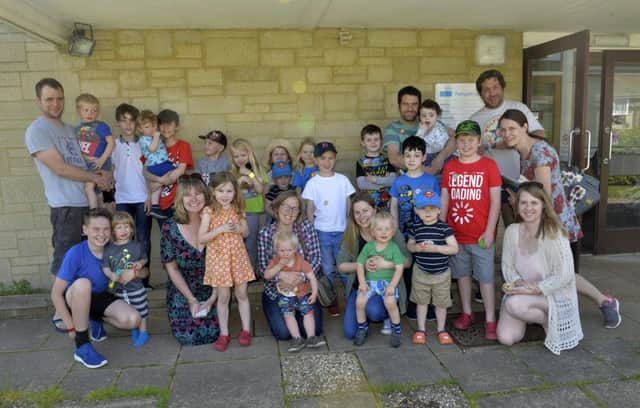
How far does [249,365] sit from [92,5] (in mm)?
3072

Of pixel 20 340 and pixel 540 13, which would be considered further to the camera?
pixel 540 13

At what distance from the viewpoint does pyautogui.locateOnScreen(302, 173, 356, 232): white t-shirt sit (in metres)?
3.80

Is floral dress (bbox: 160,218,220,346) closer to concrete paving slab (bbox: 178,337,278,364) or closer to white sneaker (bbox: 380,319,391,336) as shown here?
concrete paving slab (bbox: 178,337,278,364)

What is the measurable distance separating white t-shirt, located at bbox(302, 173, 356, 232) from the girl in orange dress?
684 mm

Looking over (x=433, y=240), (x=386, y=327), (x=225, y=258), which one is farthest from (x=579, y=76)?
(x=225, y=258)

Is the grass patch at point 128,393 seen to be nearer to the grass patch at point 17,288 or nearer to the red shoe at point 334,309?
the red shoe at point 334,309

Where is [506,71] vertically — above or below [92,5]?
below

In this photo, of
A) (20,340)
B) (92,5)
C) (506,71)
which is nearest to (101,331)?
(20,340)

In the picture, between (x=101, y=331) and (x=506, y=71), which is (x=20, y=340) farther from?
(x=506, y=71)

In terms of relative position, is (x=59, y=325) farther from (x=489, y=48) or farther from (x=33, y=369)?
(x=489, y=48)

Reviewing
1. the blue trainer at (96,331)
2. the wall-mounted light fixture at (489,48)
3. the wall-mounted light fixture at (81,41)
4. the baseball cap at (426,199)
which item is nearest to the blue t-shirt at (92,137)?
the wall-mounted light fixture at (81,41)

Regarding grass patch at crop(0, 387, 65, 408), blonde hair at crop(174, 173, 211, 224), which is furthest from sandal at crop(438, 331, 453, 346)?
grass patch at crop(0, 387, 65, 408)

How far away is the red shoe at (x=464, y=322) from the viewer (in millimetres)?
3510

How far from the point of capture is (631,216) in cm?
559
